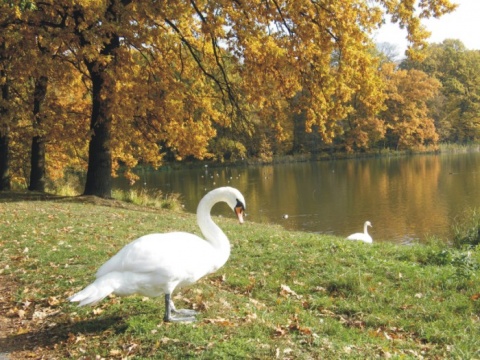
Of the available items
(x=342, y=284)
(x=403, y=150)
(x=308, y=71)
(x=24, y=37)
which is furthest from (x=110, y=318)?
(x=403, y=150)

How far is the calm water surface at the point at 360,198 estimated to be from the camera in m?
22.6

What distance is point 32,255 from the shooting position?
898 cm

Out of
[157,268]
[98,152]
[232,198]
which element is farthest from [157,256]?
[98,152]

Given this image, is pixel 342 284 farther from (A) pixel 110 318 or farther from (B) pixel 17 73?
(B) pixel 17 73

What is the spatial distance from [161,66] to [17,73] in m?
5.57

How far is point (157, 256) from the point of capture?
5.11 metres

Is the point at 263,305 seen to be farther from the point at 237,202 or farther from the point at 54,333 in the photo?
the point at 54,333

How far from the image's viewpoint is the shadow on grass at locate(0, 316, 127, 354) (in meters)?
5.32

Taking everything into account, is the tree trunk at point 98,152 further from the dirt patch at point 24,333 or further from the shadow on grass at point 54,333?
the shadow on grass at point 54,333

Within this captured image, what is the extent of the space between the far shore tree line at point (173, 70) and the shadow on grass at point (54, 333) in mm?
10858

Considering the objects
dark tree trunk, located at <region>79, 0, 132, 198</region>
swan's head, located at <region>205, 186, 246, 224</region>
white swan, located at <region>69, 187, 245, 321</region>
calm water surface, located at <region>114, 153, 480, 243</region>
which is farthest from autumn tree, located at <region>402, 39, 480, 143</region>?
white swan, located at <region>69, 187, 245, 321</region>

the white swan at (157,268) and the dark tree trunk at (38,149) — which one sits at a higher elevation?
the dark tree trunk at (38,149)

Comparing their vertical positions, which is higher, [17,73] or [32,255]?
[17,73]

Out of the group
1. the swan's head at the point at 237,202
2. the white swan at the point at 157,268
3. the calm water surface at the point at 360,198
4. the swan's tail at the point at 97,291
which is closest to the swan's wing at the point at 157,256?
the white swan at the point at 157,268
